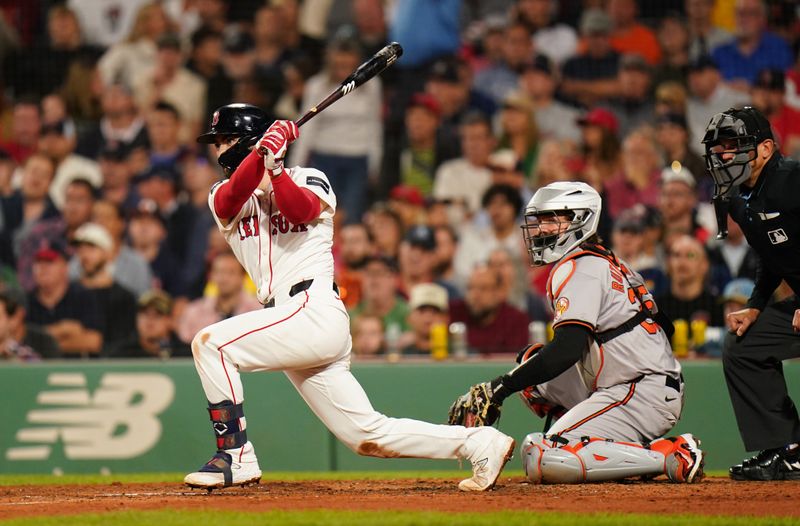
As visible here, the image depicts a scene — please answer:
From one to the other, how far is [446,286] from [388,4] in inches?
119

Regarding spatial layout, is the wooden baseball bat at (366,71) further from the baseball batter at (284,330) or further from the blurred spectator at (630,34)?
the blurred spectator at (630,34)

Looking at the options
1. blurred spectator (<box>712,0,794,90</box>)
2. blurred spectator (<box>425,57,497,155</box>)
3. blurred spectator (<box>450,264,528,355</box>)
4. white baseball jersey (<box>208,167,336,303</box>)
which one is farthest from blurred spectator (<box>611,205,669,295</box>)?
white baseball jersey (<box>208,167,336,303</box>)

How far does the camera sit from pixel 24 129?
10977 mm

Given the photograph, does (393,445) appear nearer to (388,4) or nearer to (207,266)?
(207,266)

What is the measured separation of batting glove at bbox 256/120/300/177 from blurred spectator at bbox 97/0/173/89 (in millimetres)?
6725

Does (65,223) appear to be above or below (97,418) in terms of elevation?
above

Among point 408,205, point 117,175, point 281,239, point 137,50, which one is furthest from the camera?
point 137,50

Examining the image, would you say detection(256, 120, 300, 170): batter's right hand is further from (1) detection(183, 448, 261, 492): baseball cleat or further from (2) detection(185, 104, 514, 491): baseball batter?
(1) detection(183, 448, 261, 492): baseball cleat

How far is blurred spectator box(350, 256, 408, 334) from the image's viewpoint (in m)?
8.98

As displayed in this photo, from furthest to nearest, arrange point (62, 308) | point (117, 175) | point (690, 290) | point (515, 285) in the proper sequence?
1. point (117, 175)
2. point (62, 308)
3. point (515, 285)
4. point (690, 290)

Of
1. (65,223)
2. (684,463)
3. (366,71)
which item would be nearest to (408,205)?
(65,223)

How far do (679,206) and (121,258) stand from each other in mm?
4654

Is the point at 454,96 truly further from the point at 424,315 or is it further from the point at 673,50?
the point at 424,315

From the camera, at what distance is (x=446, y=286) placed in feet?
30.3
